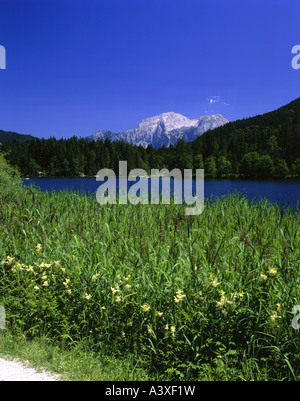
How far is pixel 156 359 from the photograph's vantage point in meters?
3.76

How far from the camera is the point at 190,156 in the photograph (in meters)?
102

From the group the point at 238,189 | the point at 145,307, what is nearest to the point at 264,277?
the point at 145,307

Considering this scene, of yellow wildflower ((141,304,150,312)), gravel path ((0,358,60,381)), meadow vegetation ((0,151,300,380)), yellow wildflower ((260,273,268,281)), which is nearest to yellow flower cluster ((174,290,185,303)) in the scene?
meadow vegetation ((0,151,300,380))

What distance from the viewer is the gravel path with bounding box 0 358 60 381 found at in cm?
341

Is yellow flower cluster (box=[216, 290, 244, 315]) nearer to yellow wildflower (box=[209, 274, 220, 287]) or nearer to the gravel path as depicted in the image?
yellow wildflower (box=[209, 274, 220, 287])

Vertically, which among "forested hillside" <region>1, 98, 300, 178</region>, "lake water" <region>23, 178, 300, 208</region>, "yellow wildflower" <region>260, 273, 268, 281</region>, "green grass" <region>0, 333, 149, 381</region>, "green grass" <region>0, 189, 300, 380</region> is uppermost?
"forested hillside" <region>1, 98, 300, 178</region>

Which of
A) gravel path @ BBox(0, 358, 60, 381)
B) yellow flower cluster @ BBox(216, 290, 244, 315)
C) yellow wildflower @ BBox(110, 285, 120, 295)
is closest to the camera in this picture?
gravel path @ BBox(0, 358, 60, 381)

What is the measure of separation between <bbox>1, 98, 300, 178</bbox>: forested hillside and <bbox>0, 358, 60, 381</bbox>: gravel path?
278ft

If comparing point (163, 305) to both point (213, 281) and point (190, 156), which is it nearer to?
point (213, 281)

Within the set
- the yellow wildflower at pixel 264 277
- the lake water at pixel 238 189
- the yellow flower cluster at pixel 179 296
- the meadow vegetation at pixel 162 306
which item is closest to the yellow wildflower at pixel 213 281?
the meadow vegetation at pixel 162 306

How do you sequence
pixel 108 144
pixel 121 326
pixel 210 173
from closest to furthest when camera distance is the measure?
pixel 121 326, pixel 210 173, pixel 108 144

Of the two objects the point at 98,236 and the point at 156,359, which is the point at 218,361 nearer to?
the point at 156,359
